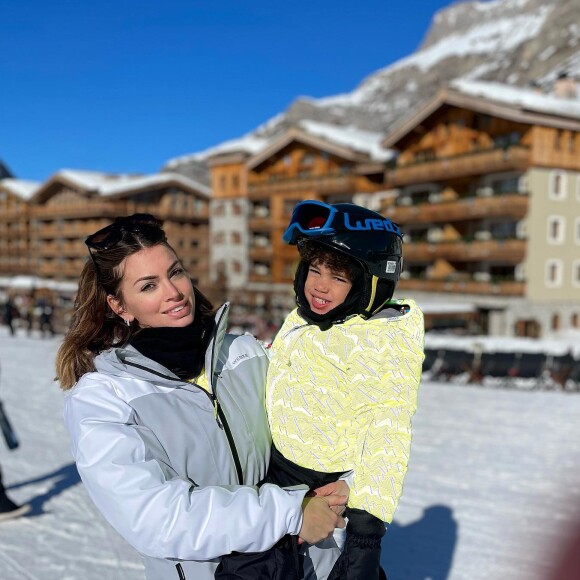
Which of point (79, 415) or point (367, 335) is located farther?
point (367, 335)

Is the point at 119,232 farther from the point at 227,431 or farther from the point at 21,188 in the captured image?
the point at 21,188

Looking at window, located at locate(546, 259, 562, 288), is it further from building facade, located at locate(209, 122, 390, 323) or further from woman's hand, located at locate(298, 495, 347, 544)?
woman's hand, located at locate(298, 495, 347, 544)

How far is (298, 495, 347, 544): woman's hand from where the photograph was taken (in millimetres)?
1665

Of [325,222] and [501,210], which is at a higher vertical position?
[501,210]

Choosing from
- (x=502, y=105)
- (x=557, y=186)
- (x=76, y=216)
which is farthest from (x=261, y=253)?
(x=76, y=216)

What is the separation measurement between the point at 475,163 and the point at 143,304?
25.8 meters

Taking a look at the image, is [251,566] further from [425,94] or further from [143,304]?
[425,94]

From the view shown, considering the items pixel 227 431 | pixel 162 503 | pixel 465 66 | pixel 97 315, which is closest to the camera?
pixel 162 503

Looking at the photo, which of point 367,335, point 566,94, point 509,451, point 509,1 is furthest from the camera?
point 509,1

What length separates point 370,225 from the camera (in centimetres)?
201

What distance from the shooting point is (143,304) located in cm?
190

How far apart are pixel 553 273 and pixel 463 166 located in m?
6.30

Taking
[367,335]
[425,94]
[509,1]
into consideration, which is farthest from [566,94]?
[509,1]

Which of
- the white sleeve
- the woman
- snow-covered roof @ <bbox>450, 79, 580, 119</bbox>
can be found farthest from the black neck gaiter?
snow-covered roof @ <bbox>450, 79, 580, 119</bbox>
